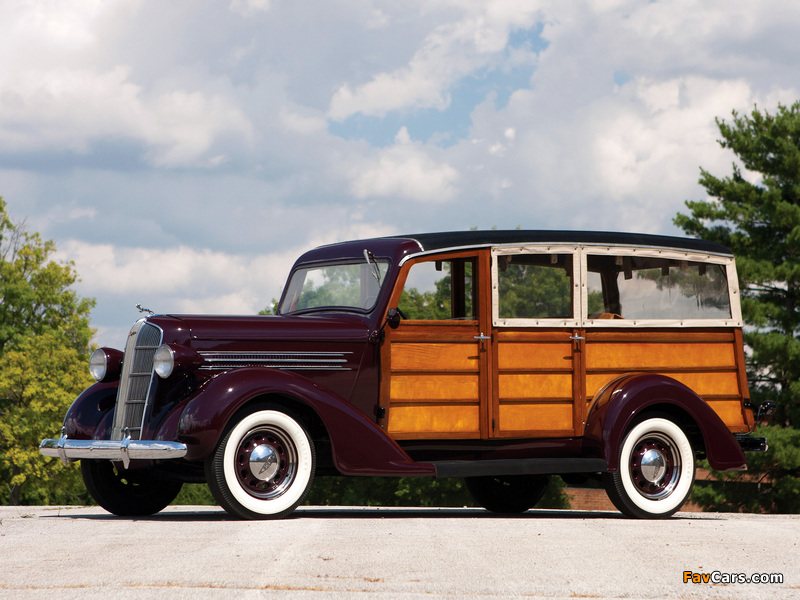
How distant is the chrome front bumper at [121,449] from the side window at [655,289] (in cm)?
417

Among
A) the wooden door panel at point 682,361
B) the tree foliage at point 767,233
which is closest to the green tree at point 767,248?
the tree foliage at point 767,233

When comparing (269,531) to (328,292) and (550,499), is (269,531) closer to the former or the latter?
(328,292)

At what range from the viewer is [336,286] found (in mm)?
9773


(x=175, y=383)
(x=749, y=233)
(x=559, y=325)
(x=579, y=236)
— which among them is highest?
(x=749, y=233)

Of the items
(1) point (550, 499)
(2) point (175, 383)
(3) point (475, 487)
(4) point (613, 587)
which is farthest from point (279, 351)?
(1) point (550, 499)

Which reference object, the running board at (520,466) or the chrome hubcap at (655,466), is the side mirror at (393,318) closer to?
the running board at (520,466)

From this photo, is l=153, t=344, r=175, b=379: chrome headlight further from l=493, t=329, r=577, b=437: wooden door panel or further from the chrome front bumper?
l=493, t=329, r=577, b=437: wooden door panel

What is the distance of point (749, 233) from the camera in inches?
1297

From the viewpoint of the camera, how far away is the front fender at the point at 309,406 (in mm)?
7879

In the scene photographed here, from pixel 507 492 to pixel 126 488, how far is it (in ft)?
13.2

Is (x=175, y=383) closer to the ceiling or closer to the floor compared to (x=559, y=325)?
closer to the floor

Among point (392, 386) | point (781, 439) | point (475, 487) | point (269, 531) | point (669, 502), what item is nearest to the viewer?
point (269, 531)

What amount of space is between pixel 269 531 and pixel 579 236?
4453 millimetres

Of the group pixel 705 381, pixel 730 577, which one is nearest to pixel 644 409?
pixel 705 381
